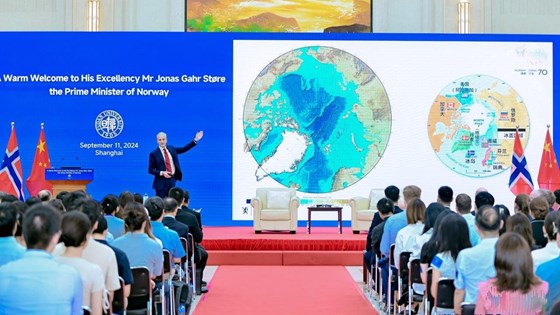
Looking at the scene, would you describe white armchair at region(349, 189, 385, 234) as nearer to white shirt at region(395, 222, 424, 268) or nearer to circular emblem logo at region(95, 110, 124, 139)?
circular emblem logo at region(95, 110, 124, 139)

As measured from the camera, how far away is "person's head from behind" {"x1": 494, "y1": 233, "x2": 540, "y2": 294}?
12.5ft

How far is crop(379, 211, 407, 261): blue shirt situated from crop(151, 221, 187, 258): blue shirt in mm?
1782

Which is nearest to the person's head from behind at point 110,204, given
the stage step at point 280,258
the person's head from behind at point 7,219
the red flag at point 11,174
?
the person's head from behind at point 7,219

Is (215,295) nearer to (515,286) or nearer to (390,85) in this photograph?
(515,286)

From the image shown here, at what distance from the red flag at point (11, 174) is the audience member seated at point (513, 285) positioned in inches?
415

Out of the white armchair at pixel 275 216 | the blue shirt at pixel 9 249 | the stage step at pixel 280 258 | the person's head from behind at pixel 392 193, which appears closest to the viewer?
the blue shirt at pixel 9 249

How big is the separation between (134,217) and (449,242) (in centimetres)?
194

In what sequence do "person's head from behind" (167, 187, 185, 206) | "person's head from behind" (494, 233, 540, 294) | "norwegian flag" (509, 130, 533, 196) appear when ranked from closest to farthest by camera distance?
"person's head from behind" (494, 233, 540, 294) < "person's head from behind" (167, 187, 185, 206) < "norwegian flag" (509, 130, 533, 196)

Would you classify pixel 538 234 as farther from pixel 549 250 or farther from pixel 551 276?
pixel 551 276

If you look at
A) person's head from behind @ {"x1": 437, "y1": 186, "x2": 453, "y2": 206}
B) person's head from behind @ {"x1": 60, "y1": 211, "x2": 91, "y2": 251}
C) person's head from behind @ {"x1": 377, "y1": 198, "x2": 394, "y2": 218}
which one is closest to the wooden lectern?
person's head from behind @ {"x1": 377, "y1": 198, "x2": 394, "y2": 218}

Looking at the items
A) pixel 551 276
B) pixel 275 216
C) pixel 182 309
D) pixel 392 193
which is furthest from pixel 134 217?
pixel 275 216

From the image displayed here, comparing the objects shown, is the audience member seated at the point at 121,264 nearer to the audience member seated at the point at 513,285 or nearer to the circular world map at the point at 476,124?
the audience member seated at the point at 513,285

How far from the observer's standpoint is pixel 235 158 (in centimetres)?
1489

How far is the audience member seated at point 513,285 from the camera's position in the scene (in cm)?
380
